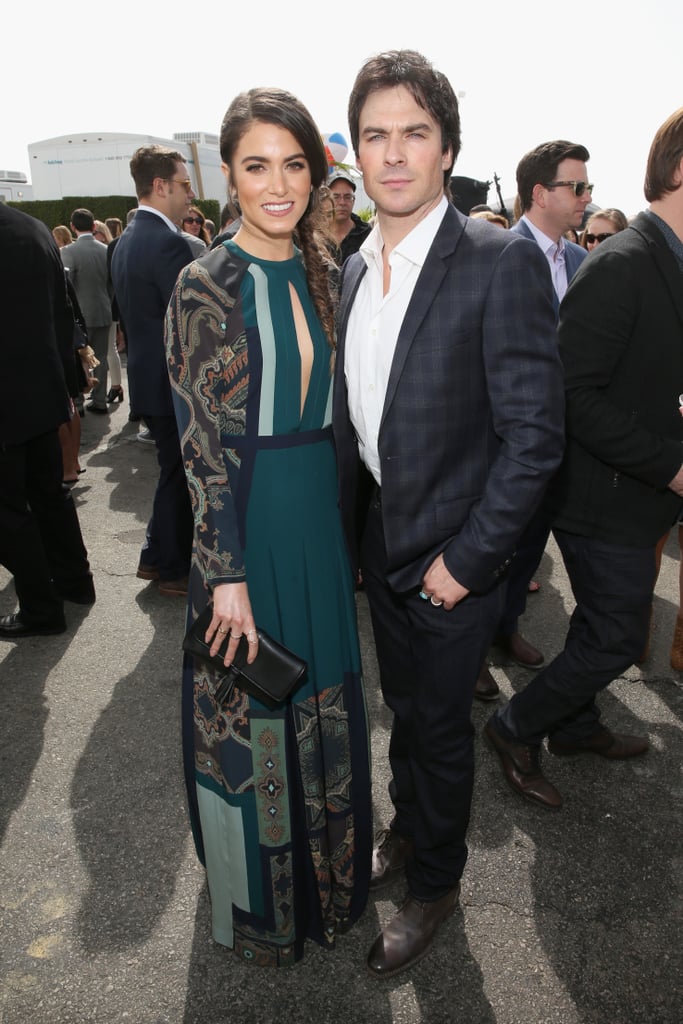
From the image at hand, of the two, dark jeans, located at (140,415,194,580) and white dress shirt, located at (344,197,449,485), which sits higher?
white dress shirt, located at (344,197,449,485)

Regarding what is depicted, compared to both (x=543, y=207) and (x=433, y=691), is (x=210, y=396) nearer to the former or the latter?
(x=433, y=691)

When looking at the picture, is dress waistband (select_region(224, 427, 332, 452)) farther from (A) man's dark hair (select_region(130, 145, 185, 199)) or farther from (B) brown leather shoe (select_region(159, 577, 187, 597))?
(A) man's dark hair (select_region(130, 145, 185, 199))

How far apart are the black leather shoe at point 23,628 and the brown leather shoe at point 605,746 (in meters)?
2.38

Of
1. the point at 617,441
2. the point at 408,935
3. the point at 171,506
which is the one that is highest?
the point at 617,441

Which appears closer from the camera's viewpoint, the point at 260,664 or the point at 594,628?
the point at 260,664

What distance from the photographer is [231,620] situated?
1666 mm

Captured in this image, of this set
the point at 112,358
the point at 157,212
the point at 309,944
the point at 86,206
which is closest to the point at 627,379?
the point at 309,944

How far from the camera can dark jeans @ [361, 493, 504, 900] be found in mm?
1822

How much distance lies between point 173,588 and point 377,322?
9.00 feet

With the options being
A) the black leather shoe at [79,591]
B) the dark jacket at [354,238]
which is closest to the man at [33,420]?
the black leather shoe at [79,591]

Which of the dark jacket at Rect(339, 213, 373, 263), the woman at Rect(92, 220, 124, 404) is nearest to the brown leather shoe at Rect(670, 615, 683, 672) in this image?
the dark jacket at Rect(339, 213, 373, 263)

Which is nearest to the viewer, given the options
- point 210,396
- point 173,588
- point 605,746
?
point 210,396

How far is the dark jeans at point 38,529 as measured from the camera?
350 cm

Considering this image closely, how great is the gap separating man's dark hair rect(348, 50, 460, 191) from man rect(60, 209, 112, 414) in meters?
6.66
